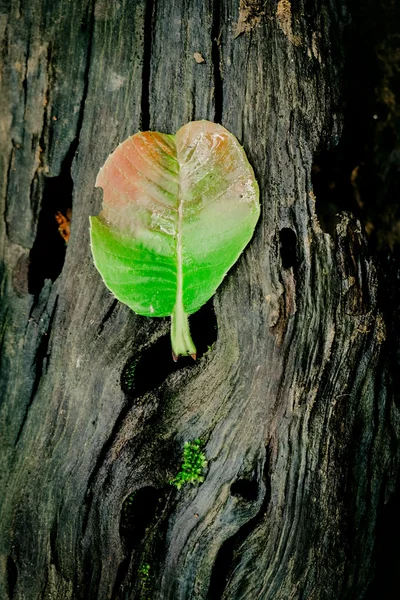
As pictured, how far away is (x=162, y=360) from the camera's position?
6.16ft

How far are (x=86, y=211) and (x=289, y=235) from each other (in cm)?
74

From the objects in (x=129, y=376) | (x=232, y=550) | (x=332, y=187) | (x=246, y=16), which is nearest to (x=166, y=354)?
(x=129, y=376)

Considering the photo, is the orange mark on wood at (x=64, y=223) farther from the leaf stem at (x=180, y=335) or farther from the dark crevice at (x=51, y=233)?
the leaf stem at (x=180, y=335)

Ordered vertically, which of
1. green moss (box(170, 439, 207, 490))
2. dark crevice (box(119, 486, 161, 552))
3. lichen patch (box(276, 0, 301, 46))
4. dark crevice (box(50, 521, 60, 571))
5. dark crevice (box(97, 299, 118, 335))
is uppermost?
lichen patch (box(276, 0, 301, 46))

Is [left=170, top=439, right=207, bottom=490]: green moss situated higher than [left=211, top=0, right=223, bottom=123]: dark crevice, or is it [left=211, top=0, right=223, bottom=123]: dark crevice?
[left=211, top=0, right=223, bottom=123]: dark crevice

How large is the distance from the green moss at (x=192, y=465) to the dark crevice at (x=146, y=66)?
117cm

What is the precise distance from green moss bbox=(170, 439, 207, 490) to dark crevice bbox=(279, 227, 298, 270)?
2.41 feet

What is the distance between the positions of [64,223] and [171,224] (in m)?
0.43

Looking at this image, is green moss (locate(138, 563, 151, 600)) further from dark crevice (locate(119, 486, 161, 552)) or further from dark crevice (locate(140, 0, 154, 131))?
dark crevice (locate(140, 0, 154, 131))

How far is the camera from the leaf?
165 centimetres

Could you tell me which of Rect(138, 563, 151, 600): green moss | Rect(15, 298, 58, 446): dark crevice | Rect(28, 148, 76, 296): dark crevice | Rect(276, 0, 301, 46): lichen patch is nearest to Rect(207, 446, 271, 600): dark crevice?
Rect(138, 563, 151, 600): green moss

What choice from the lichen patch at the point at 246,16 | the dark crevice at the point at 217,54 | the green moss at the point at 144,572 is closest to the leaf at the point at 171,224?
the dark crevice at the point at 217,54

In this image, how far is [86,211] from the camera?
1.79 m

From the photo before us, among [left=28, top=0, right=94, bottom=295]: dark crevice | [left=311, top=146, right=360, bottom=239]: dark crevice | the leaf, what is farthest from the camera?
[left=311, top=146, right=360, bottom=239]: dark crevice
